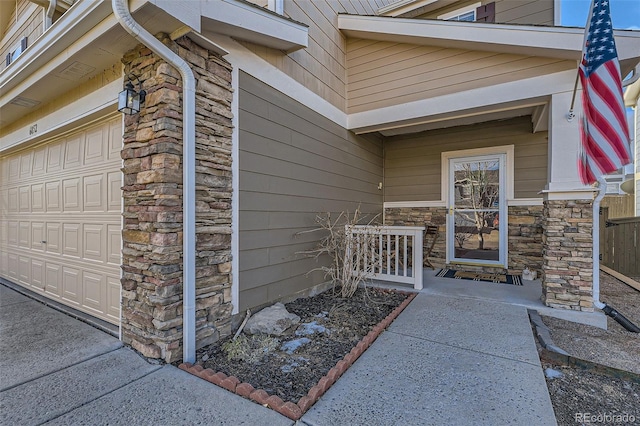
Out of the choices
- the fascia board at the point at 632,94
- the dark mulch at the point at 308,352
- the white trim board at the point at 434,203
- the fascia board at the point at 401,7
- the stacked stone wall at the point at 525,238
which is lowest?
the dark mulch at the point at 308,352

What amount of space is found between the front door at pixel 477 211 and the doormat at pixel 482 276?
1.06 feet

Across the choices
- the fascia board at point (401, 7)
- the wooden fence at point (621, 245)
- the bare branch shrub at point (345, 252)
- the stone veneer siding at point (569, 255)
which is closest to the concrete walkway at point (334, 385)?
the stone veneer siding at point (569, 255)

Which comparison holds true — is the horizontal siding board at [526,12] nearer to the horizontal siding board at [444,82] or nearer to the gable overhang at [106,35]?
the horizontal siding board at [444,82]

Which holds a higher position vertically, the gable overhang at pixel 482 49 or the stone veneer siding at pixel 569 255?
the gable overhang at pixel 482 49

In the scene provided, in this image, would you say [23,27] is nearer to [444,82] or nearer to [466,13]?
[444,82]

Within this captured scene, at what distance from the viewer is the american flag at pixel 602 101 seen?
8.32 ft

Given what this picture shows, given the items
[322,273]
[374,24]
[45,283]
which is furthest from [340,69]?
[45,283]

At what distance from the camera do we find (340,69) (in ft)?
15.7

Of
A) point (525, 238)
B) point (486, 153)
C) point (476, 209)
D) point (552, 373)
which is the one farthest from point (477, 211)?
point (552, 373)

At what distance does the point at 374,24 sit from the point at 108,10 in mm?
3559

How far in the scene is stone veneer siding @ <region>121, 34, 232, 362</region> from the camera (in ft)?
7.57

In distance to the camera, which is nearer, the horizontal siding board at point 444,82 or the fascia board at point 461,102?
the fascia board at point 461,102

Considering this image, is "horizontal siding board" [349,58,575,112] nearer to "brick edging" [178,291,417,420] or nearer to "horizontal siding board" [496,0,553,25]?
"horizontal siding board" [496,0,553,25]

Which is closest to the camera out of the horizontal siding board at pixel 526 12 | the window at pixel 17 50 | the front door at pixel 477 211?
the window at pixel 17 50
